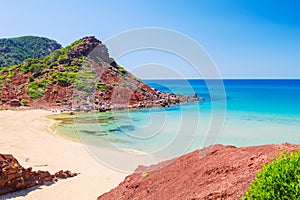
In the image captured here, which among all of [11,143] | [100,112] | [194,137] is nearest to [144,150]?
[194,137]

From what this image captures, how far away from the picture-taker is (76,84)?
51719 millimetres

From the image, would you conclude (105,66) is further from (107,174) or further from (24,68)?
(107,174)

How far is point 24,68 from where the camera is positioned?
58.2 m

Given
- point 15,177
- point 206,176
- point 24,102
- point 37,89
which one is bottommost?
point 24,102

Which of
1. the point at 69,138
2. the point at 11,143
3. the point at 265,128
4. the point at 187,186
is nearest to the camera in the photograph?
the point at 187,186

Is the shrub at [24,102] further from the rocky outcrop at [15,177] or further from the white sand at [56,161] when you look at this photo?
the rocky outcrop at [15,177]

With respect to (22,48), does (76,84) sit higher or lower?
lower

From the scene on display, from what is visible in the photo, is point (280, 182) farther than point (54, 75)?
No

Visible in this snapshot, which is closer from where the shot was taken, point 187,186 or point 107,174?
point 187,186

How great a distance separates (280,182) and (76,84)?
50.8 m

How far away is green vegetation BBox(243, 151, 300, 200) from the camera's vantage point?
3213 millimetres

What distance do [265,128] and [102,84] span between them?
3300 centimetres

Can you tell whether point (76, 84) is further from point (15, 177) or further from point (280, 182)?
point (280, 182)

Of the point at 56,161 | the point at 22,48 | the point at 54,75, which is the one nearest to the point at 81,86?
the point at 54,75
